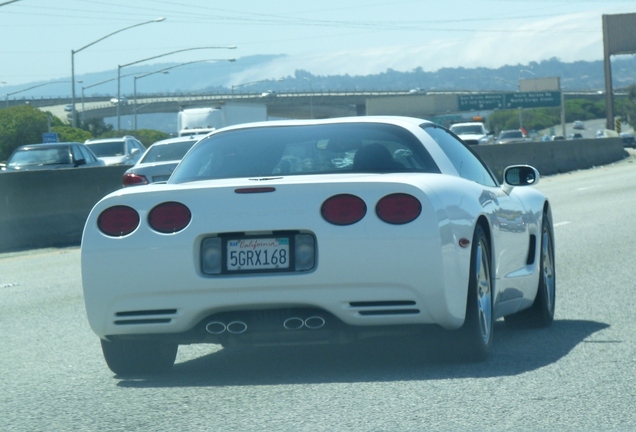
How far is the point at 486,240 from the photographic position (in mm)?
6641

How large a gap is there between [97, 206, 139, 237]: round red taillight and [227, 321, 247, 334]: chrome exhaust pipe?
2.31 ft

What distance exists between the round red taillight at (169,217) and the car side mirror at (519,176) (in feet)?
8.76

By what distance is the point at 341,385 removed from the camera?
232 inches

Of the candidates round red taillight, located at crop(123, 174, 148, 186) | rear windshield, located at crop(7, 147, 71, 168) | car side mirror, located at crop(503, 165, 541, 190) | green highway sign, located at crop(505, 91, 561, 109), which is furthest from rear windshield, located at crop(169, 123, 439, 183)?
green highway sign, located at crop(505, 91, 561, 109)

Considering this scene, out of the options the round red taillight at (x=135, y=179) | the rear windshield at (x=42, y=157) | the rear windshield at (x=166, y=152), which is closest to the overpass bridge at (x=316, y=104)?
the rear windshield at (x=42, y=157)

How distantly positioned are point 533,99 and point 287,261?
105 m

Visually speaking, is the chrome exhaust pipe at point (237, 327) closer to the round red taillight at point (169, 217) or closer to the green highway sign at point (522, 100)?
the round red taillight at point (169, 217)

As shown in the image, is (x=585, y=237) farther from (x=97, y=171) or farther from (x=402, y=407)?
(x=402, y=407)

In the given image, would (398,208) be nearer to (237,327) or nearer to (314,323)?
(314,323)

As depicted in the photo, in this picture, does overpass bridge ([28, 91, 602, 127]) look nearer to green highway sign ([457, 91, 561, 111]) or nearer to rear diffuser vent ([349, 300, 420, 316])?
green highway sign ([457, 91, 561, 111])

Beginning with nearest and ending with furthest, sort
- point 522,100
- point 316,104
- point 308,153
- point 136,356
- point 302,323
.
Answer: point 302,323 < point 136,356 < point 308,153 < point 522,100 < point 316,104

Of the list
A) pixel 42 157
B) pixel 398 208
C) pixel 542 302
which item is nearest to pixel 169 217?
pixel 398 208

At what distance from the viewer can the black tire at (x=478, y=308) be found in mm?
6160

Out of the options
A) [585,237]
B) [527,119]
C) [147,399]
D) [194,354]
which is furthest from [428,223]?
[527,119]
